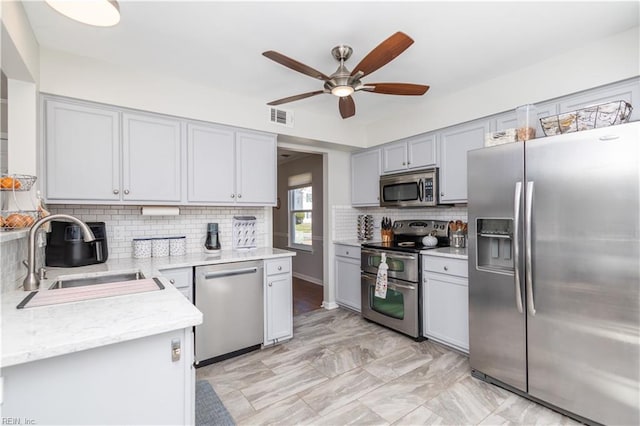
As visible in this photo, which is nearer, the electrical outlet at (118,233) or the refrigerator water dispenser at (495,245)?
the refrigerator water dispenser at (495,245)

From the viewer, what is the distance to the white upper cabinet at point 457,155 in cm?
296

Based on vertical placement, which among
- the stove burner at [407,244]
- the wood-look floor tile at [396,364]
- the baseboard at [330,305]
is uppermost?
the stove burner at [407,244]

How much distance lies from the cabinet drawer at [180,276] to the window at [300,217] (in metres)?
3.43

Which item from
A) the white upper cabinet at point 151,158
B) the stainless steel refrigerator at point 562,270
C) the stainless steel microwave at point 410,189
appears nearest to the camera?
the stainless steel refrigerator at point 562,270

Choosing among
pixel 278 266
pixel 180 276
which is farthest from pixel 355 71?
pixel 180 276

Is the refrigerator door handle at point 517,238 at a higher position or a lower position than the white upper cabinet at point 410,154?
lower

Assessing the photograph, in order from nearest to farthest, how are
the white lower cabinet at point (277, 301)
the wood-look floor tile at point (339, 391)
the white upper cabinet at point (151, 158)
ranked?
the wood-look floor tile at point (339, 391) → the white upper cabinet at point (151, 158) → the white lower cabinet at point (277, 301)

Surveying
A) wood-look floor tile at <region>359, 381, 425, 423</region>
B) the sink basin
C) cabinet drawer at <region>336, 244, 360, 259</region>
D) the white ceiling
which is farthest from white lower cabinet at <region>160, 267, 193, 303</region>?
cabinet drawer at <region>336, 244, 360, 259</region>

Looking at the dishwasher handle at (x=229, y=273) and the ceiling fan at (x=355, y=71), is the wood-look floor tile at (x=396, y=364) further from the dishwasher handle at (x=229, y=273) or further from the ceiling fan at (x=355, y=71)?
the ceiling fan at (x=355, y=71)

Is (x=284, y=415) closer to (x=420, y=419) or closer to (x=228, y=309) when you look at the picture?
(x=420, y=419)

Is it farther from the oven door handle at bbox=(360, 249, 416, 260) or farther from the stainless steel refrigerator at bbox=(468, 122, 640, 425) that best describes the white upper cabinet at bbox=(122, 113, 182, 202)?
the stainless steel refrigerator at bbox=(468, 122, 640, 425)

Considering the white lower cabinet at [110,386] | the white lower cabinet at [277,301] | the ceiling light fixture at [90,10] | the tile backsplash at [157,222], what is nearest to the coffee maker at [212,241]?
the tile backsplash at [157,222]

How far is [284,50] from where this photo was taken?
2293 millimetres

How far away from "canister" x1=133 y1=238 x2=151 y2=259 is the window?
11.1 feet
